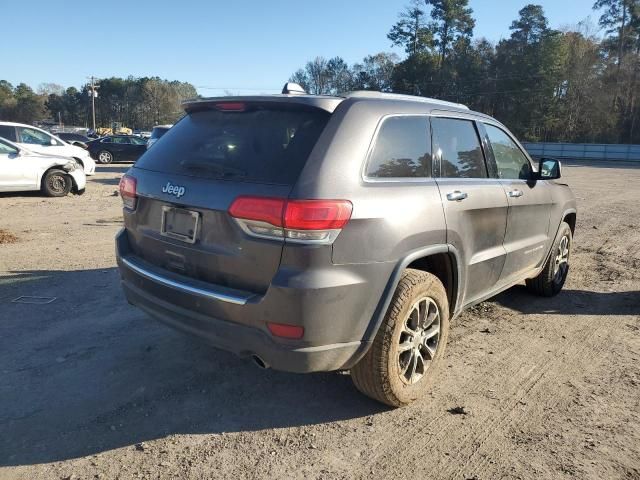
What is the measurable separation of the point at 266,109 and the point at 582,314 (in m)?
3.90

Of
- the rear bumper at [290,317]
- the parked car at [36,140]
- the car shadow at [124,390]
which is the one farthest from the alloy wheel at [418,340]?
the parked car at [36,140]

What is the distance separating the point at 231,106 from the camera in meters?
3.23

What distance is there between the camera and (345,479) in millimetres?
2582

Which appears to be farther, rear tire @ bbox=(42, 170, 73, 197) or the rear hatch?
rear tire @ bbox=(42, 170, 73, 197)

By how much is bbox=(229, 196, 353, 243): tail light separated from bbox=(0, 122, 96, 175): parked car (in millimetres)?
12156

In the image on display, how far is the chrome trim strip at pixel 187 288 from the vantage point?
2.74 meters

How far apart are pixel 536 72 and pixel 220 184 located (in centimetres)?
6699

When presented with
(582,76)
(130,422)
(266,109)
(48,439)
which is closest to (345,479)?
(130,422)

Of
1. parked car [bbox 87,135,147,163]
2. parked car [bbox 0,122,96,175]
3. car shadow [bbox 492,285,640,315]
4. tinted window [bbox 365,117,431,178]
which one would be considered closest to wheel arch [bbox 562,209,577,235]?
car shadow [bbox 492,285,640,315]

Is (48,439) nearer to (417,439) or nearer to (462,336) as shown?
(417,439)

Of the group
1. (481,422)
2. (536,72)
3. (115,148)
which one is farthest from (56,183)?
(536,72)

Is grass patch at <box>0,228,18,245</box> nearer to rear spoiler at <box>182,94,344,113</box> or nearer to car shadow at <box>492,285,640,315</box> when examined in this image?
rear spoiler at <box>182,94,344,113</box>

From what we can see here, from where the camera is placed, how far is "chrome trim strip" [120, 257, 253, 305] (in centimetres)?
274

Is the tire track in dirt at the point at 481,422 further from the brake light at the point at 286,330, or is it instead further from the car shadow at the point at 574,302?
the car shadow at the point at 574,302
